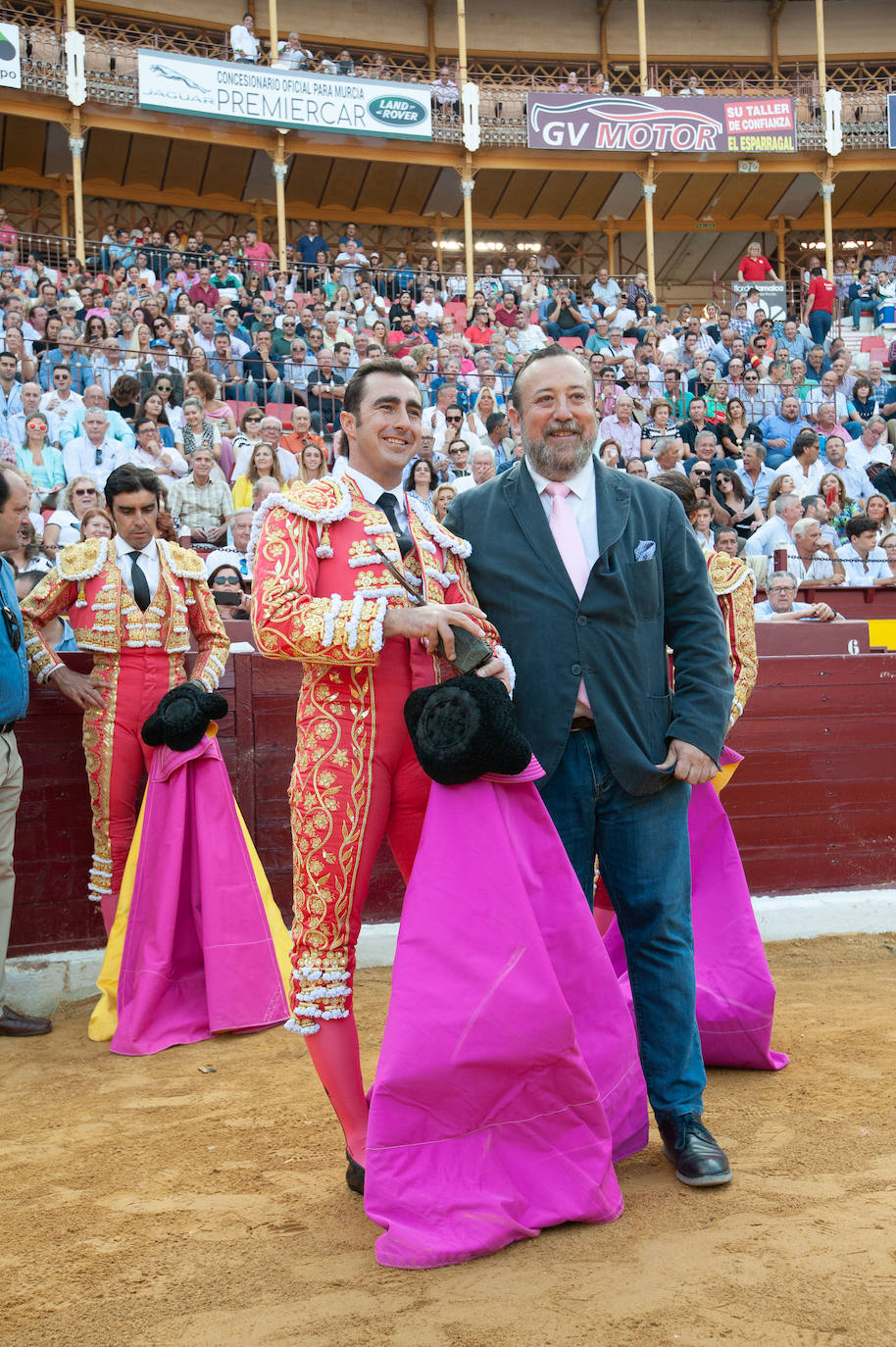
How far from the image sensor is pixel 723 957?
3025mm

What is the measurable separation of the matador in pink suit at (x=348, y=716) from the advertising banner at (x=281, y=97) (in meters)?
15.2

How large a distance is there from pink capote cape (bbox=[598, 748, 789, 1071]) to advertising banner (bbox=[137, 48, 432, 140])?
15.1 meters

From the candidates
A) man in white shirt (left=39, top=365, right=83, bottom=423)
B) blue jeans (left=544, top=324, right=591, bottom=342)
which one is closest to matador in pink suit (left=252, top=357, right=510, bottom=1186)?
man in white shirt (left=39, top=365, right=83, bottom=423)

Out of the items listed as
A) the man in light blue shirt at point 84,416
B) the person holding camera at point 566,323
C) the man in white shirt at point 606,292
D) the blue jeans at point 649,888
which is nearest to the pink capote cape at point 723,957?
the blue jeans at point 649,888

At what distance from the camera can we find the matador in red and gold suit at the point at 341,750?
225 cm

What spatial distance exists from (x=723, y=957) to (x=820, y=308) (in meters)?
15.0

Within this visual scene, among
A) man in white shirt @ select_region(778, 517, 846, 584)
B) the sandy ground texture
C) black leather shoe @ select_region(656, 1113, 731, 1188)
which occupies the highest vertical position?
man in white shirt @ select_region(778, 517, 846, 584)

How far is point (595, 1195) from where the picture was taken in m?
2.06

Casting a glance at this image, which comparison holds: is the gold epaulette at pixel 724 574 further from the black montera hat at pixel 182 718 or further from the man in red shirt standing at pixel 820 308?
the man in red shirt standing at pixel 820 308

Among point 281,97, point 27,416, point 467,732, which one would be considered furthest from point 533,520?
point 281,97

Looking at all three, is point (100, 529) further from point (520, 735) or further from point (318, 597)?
point (520, 735)

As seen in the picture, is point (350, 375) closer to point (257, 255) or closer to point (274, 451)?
point (274, 451)

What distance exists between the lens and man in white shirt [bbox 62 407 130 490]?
7496 mm

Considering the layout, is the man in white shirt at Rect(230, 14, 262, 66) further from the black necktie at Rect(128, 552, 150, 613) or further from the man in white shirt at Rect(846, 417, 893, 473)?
the black necktie at Rect(128, 552, 150, 613)
